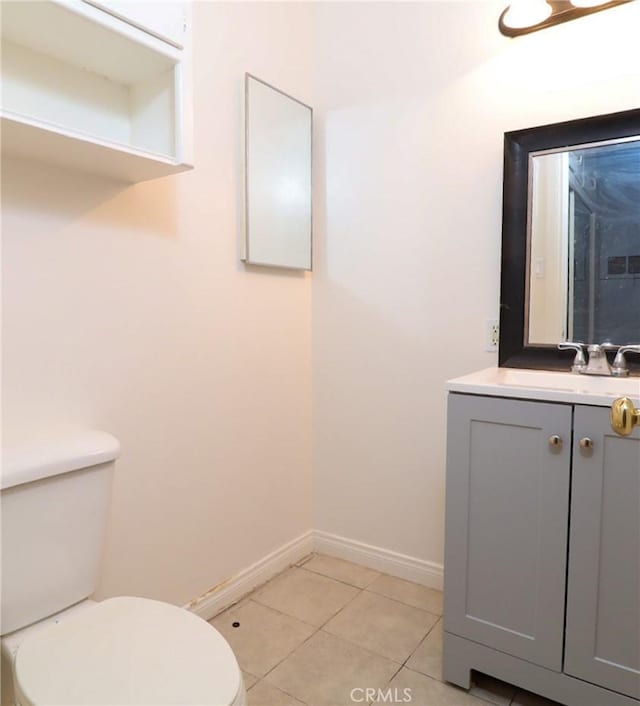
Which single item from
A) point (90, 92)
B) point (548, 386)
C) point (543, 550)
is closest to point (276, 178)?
point (90, 92)

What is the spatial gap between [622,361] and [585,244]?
1.30ft

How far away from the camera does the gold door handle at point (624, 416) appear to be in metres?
1.11

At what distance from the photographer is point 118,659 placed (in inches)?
38.9

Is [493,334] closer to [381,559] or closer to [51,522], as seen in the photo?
[381,559]

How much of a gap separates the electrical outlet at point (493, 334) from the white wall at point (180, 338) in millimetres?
789

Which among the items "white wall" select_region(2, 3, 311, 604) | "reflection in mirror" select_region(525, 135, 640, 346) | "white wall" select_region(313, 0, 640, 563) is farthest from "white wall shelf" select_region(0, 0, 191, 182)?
"reflection in mirror" select_region(525, 135, 640, 346)

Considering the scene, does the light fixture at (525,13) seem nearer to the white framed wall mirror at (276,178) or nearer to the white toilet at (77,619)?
the white framed wall mirror at (276,178)

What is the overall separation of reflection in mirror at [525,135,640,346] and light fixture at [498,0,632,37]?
1.30 feet

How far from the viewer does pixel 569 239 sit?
1.67m

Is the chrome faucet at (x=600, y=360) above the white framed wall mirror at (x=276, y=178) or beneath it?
beneath

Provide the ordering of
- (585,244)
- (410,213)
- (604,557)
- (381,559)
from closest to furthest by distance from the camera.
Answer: (604,557), (585,244), (410,213), (381,559)

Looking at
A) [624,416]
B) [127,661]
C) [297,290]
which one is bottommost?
[127,661]

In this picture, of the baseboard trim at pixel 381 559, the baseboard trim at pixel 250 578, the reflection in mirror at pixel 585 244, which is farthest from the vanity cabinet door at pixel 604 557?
the baseboard trim at pixel 250 578

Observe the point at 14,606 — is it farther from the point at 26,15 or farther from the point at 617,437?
the point at 617,437
